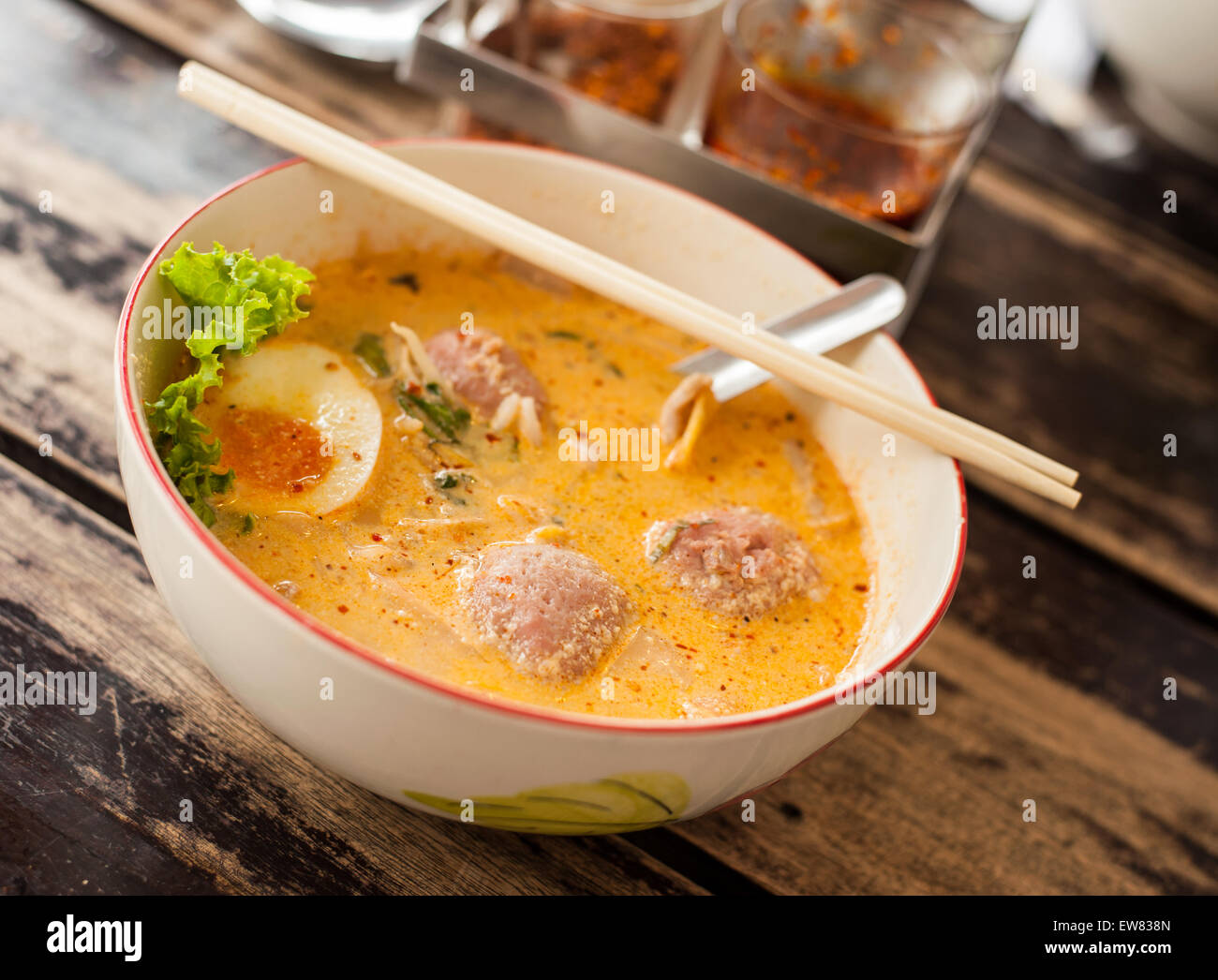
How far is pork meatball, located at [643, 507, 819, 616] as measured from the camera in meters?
1.34

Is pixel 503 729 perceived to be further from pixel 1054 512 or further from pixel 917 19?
pixel 917 19

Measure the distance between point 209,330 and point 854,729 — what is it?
950mm

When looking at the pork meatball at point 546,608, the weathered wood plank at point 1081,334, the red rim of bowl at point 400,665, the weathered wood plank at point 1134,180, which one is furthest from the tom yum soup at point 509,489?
the weathered wood plank at point 1134,180

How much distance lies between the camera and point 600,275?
1.37m

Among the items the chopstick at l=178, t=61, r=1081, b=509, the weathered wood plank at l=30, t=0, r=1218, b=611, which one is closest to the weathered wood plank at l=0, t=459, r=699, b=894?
the chopstick at l=178, t=61, r=1081, b=509

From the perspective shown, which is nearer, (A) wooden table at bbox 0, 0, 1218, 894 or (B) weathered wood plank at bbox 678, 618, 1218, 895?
(A) wooden table at bbox 0, 0, 1218, 894

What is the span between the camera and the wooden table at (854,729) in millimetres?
1149

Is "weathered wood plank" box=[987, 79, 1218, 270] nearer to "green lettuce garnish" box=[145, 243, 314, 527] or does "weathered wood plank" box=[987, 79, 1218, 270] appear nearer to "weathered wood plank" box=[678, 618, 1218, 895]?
"weathered wood plank" box=[678, 618, 1218, 895]

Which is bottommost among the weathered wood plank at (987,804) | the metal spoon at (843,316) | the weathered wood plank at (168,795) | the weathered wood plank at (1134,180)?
the weathered wood plank at (987,804)

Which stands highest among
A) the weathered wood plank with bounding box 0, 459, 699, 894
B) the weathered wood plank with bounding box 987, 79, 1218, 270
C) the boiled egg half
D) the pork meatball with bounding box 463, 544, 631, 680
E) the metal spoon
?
the weathered wood plank with bounding box 987, 79, 1218, 270

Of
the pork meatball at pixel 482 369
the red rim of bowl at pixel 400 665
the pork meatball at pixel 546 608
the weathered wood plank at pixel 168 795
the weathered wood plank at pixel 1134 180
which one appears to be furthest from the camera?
the weathered wood plank at pixel 1134 180

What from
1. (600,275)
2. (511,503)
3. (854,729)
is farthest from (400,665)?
(854,729)

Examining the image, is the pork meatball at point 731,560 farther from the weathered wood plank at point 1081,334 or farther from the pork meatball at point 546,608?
the weathered wood plank at point 1081,334

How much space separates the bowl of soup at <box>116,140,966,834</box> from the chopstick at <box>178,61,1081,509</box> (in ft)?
0.20
